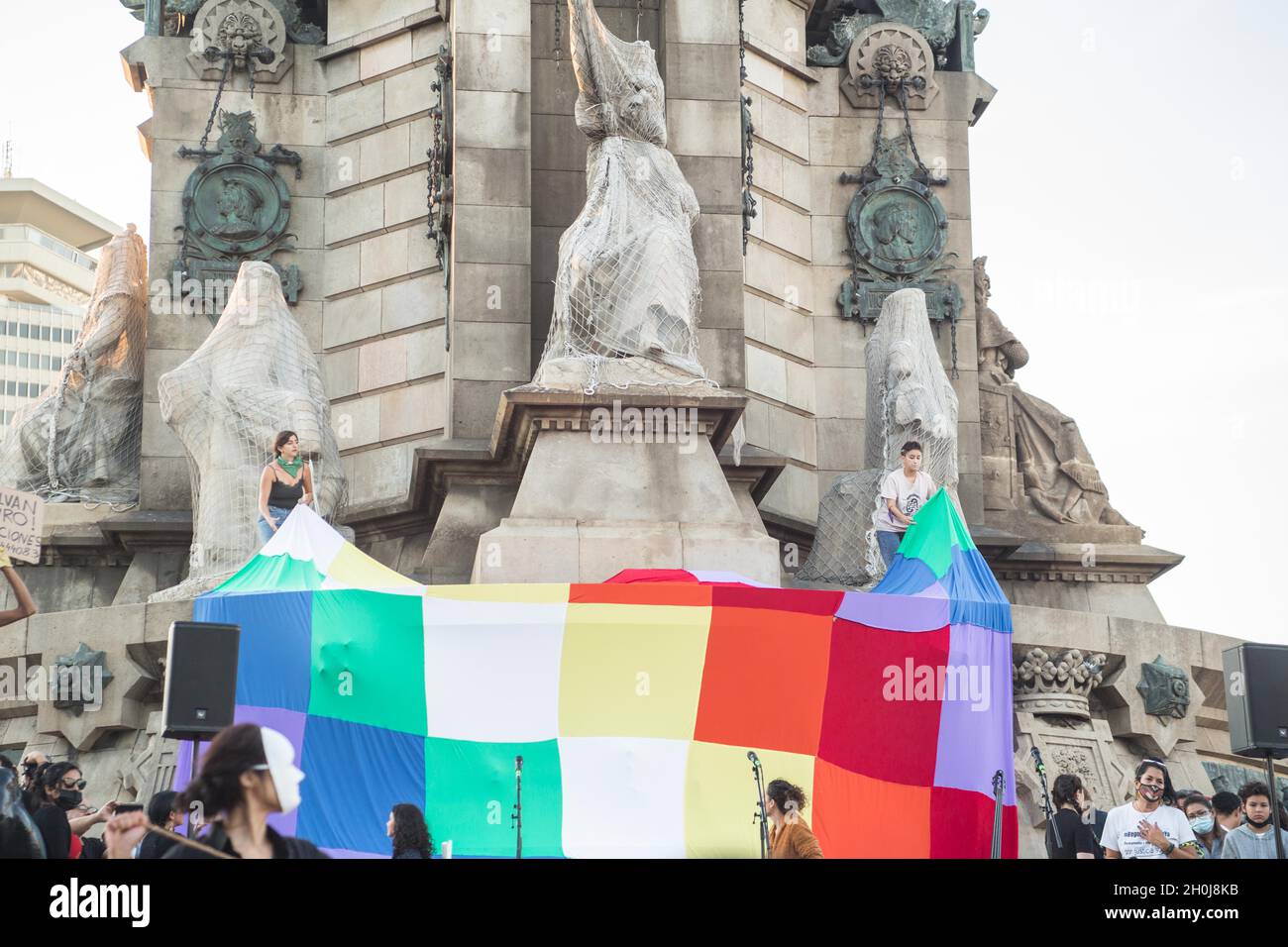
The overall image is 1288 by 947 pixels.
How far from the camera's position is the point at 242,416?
21.4 meters

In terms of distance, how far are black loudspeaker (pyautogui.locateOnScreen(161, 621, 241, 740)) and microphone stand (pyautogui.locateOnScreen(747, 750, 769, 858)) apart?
3579 mm

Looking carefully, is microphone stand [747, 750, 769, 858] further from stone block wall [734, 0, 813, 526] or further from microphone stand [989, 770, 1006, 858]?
stone block wall [734, 0, 813, 526]

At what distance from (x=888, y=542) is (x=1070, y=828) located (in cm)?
560

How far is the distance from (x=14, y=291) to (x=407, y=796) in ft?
355

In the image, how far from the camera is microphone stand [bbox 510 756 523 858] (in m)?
14.6

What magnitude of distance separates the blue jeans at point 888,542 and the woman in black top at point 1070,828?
16.9 feet

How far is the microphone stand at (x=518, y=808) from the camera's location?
14.6 m

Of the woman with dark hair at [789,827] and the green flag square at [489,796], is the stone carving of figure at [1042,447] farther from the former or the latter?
the woman with dark hair at [789,827]

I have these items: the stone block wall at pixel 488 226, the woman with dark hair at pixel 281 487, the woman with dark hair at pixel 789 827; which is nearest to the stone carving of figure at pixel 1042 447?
the stone block wall at pixel 488 226

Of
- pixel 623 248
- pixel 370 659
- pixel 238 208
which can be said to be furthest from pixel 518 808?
pixel 238 208

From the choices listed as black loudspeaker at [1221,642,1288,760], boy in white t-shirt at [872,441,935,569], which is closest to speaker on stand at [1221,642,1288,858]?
black loudspeaker at [1221,642,1288,760]

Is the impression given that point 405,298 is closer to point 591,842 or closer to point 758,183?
point 758,183

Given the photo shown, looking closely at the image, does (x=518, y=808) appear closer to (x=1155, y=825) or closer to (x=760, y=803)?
(x=760, y=803)
